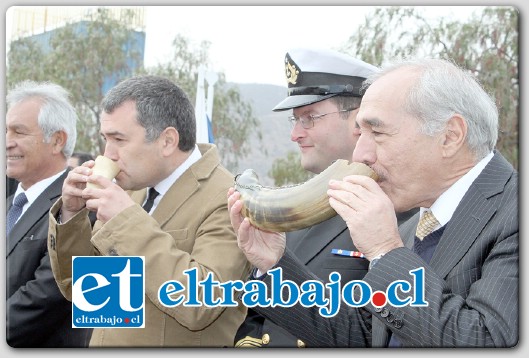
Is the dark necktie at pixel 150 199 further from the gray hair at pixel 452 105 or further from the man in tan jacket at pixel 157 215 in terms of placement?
the gray hair at pixel 452 105

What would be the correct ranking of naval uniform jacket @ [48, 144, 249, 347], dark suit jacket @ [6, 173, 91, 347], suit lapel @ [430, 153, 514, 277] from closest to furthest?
1. suit lapel @ [430, 153, 514, 277]
2. naval uniform jacket @ [48, 144, 249, 347]
3. dark suit jacket @ [6, 173, 91, 347]

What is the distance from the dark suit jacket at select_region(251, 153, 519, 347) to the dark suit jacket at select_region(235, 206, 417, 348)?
1.89 ft

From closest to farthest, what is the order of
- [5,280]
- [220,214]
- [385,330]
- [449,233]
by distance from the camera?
1. [449,233]
2. [385,330]
3. [220,214]
4. [5,280]

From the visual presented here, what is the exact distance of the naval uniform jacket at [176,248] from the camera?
293 centimetres

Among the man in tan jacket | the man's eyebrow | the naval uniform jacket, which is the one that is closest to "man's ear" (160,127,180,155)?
the man in tan jacket

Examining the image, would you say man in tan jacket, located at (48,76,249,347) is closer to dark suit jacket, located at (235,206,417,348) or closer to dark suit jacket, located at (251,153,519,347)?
dark suit jacket, located at (235,206,417,348)

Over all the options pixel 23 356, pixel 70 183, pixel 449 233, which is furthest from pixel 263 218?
pixel 23 356

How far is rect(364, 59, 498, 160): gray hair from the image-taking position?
238cm

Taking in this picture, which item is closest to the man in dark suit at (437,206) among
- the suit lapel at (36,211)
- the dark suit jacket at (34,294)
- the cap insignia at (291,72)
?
the cap insignia at (291,72)

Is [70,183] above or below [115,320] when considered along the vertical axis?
above

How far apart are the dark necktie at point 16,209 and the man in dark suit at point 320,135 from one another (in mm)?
1283

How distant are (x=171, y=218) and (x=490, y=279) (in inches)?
55.1

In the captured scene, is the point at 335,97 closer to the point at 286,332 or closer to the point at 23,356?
the point at 286,332

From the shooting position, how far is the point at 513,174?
244 cm
